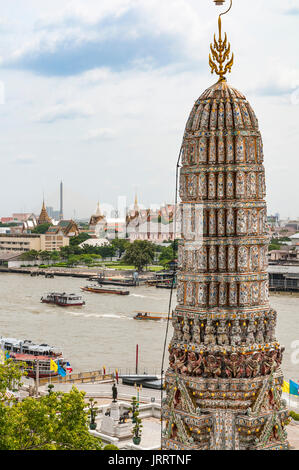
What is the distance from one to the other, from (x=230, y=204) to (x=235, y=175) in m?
0.45

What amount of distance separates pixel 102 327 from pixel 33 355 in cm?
1072

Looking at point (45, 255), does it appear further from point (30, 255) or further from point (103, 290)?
point (103, 290)

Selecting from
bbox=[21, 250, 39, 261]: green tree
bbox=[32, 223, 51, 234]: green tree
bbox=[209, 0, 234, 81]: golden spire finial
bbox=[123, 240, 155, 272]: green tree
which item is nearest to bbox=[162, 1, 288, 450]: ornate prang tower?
bbox=[209, 0, 234, 81]: golden spire finial

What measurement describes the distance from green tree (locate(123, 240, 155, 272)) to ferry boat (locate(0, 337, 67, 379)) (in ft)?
181

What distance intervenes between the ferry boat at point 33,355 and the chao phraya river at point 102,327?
109 cm

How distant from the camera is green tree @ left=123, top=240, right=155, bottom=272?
9181cm

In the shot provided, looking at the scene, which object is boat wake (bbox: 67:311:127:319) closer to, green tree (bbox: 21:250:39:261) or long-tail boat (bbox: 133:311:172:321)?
long-tail boat (bbox: 133:311:172:321)

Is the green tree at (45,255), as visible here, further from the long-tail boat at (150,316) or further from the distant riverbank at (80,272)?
the long-tail boat at (150,316)

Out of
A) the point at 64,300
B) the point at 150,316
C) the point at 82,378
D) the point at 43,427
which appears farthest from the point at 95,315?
the point at 43,427

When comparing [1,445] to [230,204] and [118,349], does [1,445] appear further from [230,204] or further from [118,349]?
[118,349]

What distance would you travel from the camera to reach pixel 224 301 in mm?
10422

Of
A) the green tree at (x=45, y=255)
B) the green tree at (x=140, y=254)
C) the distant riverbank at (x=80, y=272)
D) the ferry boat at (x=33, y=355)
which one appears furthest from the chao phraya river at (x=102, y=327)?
the green tree at (x=45, y=255)

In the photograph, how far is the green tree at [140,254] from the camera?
3615 inches
